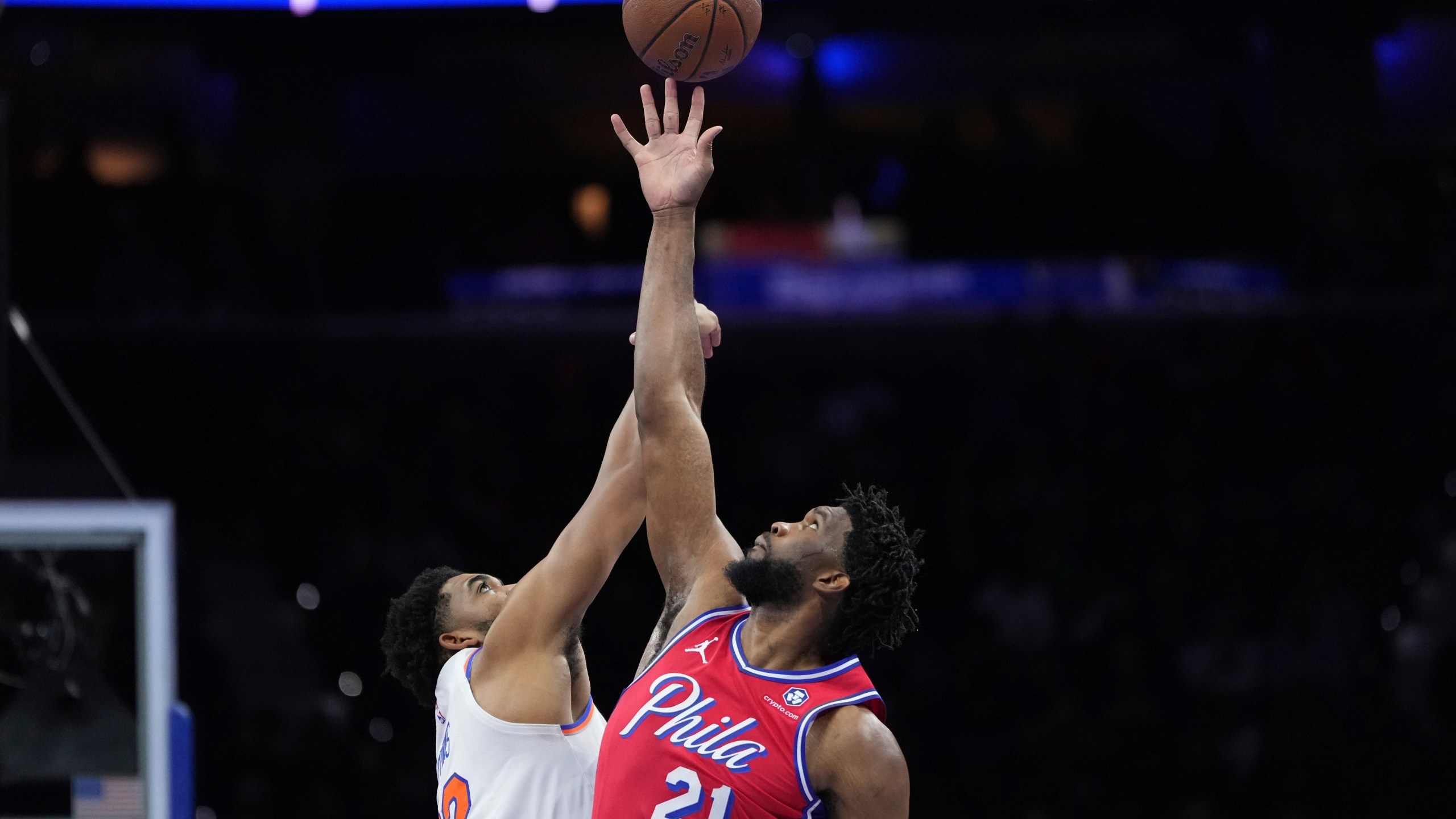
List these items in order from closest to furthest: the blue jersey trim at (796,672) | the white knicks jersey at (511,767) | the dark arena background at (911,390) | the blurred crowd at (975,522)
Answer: the blue jersey trim at (796,672) → the white knicks jersey at (511,767) → the blurred crowd at (975,522) → the dark arena background at (911,390)

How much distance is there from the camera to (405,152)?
13.7 metres

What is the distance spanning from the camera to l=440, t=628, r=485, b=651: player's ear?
4152 millimetres

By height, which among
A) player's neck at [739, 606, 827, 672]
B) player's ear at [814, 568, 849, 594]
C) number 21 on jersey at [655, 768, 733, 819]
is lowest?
number 21 on jersey at [655, 768, 733, 819]

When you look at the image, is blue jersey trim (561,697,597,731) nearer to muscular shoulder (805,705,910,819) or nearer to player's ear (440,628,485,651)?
player's ear (440,628,485,651)

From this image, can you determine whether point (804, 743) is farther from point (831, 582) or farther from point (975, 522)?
point (975, 522)

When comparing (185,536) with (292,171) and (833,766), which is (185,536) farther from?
(833,766)

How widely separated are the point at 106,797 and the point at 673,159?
3.77m

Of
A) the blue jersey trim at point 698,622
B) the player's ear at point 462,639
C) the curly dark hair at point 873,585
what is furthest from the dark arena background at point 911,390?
the curly dark hair at point 873,585

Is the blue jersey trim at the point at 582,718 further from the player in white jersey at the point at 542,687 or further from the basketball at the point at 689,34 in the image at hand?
the basketball at the point at 689,34

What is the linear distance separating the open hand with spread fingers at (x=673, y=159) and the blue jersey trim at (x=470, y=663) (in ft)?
4.00

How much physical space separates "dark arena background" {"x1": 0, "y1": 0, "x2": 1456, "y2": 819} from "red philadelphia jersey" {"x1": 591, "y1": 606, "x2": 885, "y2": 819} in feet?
20.4

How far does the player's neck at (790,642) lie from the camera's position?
142 inches

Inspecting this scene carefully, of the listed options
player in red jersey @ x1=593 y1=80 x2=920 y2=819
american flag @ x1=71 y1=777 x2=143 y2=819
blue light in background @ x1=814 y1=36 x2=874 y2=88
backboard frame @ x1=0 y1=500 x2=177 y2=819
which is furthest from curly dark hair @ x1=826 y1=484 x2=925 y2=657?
blue light in background @ x1=814 y1=36 x2=874 y2=88

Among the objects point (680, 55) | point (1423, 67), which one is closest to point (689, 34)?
point (680, 55)
